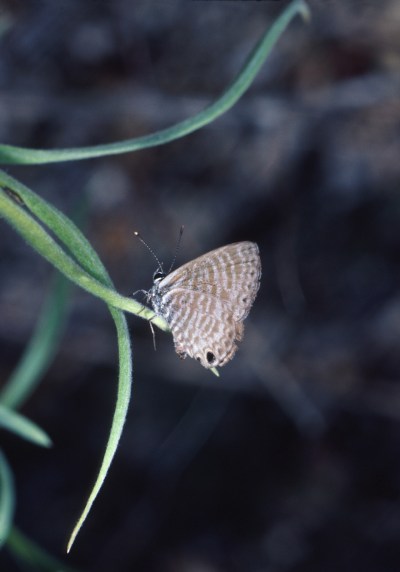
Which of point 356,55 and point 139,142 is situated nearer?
point 139,142

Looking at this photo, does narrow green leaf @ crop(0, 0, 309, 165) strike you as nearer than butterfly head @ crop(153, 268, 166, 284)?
Yes

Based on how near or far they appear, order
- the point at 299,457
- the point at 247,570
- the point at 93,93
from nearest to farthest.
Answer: the point at 247,570
the point at 299,457
the point at 93,93

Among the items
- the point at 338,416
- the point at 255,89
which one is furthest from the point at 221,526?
the point at 255,89

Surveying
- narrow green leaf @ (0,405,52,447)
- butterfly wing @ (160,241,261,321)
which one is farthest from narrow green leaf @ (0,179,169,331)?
narrow green leaf @ (0,405,52,447)

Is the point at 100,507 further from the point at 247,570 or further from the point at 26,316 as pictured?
the point at 26,316

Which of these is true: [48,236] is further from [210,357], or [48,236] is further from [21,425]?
[21,425]

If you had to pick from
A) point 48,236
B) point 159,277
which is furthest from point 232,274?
point 48,236

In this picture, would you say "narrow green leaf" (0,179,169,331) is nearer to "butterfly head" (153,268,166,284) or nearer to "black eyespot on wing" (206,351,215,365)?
"black eyespot on wing" (206,351,215,365)
